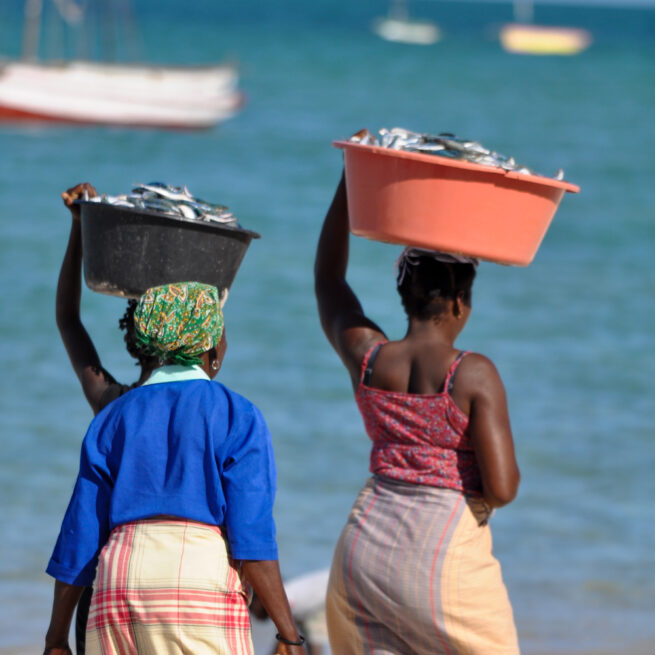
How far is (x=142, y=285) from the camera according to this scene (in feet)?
9.46

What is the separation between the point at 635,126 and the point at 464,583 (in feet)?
81.3

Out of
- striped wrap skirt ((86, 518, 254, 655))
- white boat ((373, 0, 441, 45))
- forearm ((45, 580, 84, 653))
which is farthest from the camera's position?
white boat ((373, 0, 441, 45))

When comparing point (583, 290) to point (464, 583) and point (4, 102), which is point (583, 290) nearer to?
point (464, 583)

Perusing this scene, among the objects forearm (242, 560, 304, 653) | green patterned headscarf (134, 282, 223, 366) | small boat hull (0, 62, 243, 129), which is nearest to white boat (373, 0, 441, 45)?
small boat hull (0, 62, 243, 129)

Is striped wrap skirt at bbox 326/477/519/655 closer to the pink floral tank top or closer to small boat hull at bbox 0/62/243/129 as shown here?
the pink floral tank top

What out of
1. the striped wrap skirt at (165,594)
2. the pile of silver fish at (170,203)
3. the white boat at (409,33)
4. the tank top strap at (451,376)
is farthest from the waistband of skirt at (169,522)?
the white boat at (409,33)

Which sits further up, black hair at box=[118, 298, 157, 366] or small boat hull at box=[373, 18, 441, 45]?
black hair at box=[118, 298, 157, 366]

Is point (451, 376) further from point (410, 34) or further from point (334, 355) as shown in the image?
point (410, 34)

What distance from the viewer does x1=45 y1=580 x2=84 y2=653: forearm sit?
2564 millimetres

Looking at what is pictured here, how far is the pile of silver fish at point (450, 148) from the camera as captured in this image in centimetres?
263

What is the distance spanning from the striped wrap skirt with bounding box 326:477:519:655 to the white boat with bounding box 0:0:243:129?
23.3m

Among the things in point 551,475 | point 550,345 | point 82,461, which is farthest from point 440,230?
point 550,345

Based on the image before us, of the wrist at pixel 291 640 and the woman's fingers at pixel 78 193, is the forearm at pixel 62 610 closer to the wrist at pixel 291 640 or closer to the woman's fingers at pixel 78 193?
the wrist at pixel 291 640

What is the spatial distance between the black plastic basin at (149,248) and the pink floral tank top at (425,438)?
519 mm
